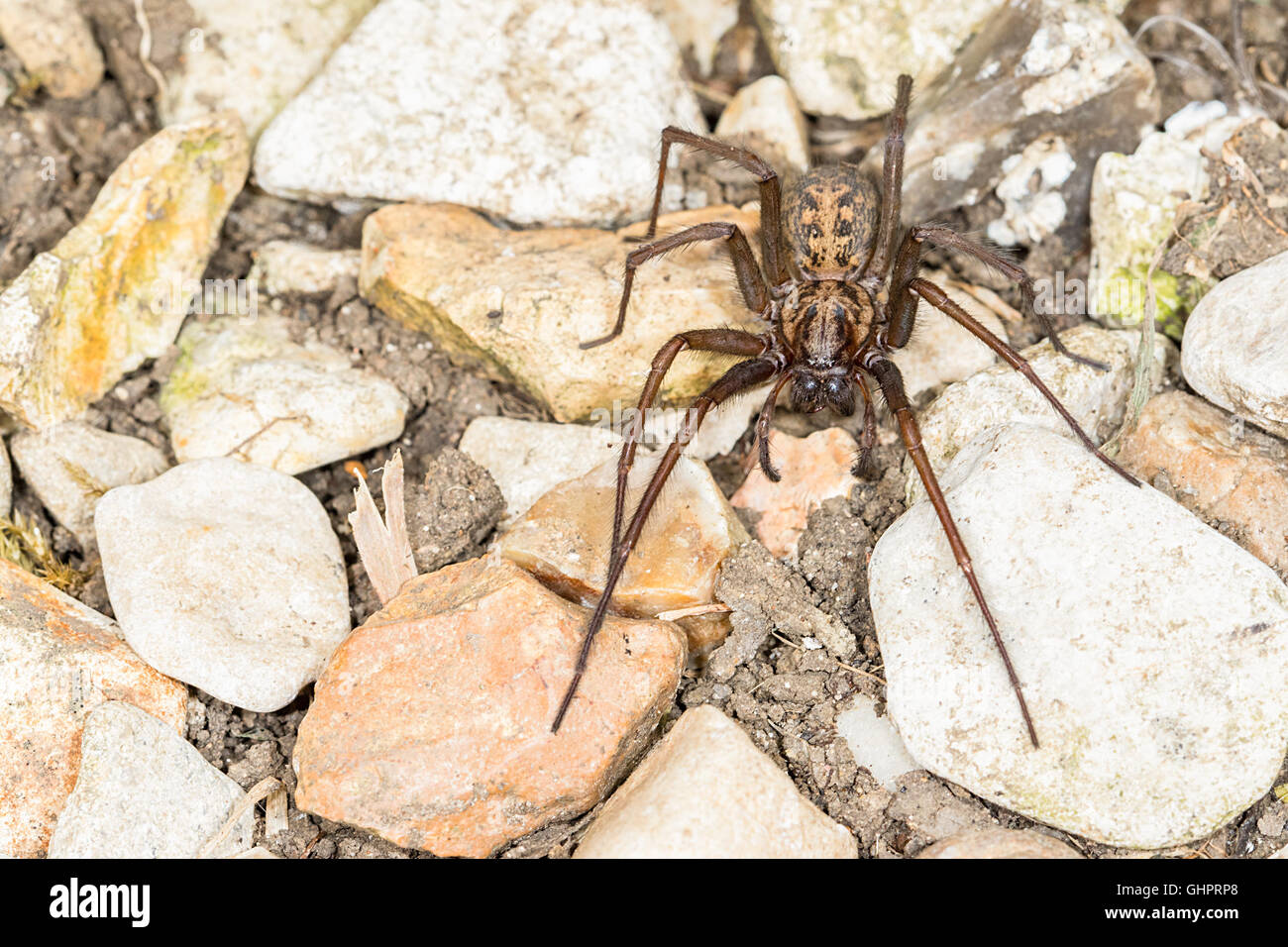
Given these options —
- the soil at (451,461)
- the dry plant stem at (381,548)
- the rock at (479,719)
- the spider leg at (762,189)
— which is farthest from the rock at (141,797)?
the spider leg at (762,189)

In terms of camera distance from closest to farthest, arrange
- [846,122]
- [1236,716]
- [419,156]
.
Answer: [1236,716] < [419,156] < [846,122]

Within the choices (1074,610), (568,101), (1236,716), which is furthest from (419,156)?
(1236,716)

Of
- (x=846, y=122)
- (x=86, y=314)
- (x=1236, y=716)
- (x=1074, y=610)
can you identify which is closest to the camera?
(x=1236, y=716)

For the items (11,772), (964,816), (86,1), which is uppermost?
(86,1)

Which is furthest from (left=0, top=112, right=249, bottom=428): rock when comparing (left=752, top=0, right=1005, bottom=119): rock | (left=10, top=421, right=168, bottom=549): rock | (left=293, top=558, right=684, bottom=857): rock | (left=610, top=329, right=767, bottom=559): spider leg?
(left=752, top=0, right=1005, bottom=119): rock

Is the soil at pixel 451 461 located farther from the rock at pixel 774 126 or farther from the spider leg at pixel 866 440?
the rock at pixel 774 126

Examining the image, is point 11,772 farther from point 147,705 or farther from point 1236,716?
point 1236,716

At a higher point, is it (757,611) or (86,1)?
(86,1)
